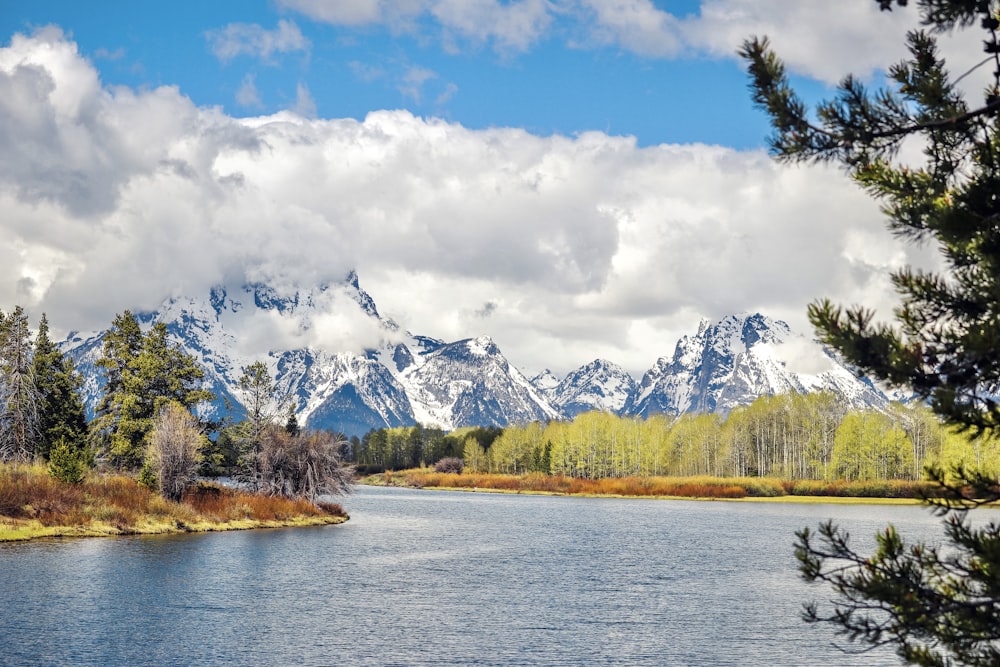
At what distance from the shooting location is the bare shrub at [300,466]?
81375 millimetres

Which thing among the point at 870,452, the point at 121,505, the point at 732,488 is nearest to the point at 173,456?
the point at 121,505

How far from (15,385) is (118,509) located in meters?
19.3

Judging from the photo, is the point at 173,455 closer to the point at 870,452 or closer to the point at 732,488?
the point at 732,488

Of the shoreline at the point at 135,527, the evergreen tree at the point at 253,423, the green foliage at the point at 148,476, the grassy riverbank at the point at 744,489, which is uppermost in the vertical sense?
the evergreen tree at the point at 253,423

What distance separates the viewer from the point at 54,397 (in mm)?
87188

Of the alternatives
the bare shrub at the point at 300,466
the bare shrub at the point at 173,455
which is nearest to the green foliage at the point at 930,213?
the bare shrub at the point at 173,455

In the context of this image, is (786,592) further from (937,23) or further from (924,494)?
(937,23)

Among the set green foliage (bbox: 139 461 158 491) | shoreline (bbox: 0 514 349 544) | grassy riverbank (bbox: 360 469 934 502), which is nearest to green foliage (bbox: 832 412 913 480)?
grassy riverbank (bbox: 360 469 934 502)

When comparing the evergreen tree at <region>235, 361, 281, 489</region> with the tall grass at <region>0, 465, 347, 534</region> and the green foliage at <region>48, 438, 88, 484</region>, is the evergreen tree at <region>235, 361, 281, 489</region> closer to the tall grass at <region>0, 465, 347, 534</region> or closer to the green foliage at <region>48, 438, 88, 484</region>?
the tall grass at <region>0, 465, 347, 534</region>

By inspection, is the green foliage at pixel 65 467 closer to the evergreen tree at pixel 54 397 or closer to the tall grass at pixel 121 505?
the tall grass at pixel 121 505

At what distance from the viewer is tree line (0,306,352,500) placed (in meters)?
73.6

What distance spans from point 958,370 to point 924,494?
213 centimetres

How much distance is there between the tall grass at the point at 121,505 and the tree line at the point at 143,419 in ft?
10.0

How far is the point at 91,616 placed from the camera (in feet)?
109
